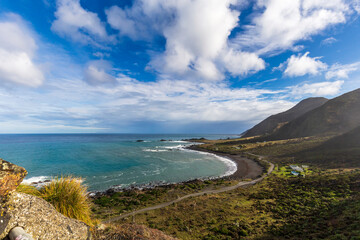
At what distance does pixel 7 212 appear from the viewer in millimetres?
4227

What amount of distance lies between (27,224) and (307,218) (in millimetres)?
26144

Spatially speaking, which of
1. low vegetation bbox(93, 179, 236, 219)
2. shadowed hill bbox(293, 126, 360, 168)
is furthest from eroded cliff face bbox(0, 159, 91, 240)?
shadowed hill bbox(293, 126, 360, 168)

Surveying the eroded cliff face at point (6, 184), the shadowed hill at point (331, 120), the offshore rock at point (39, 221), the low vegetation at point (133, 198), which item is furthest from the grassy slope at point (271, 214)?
the shadowed hill at point (331, 120)

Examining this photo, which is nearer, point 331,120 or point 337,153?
point 337,153

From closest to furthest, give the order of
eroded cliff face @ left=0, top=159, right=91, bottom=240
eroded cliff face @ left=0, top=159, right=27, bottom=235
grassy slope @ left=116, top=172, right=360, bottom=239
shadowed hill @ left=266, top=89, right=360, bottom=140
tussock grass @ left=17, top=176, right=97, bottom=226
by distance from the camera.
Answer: eroded cliff face @ left=0, top=159, right=27, bottom=235 < eroded cliff face @ left=0, top=159, right=91, bottom=240 < tussock grass @ left=17, top=176, right=97, bottom=226 < grassy slope @ left=116, top=172, right=360, bottom=239 < shadowed hill @ left=266, top=89, right=360, bottom=140

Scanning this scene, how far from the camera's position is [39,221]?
4.78 metres

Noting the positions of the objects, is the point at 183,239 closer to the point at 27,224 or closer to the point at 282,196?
the point at 27,224

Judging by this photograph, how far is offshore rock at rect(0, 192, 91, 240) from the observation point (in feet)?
14.4

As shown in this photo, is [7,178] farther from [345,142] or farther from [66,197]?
[345,142]

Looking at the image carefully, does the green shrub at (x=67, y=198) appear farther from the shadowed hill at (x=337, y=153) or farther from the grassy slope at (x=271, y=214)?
the shadowed hill at (x=337, y=153)

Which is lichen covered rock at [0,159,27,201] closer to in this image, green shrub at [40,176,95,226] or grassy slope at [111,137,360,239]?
green shrub at [40,176,95,226]

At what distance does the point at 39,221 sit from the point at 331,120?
14559 centimetres

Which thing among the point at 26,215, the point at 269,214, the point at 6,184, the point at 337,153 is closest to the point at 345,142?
the point at 337,153

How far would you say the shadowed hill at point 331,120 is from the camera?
94312 millimetres
